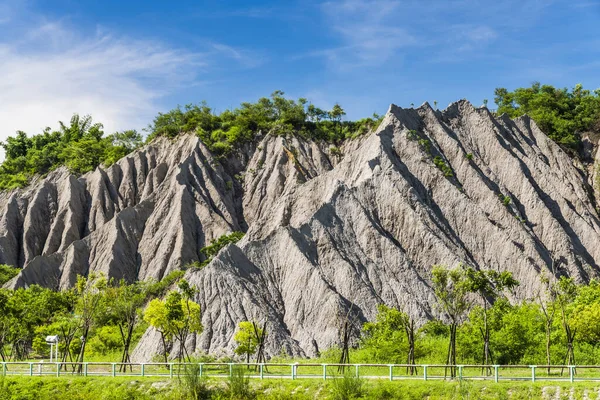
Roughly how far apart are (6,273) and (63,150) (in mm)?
30557

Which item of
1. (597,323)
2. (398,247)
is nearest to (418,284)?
(398,247)

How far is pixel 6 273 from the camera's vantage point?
254ft

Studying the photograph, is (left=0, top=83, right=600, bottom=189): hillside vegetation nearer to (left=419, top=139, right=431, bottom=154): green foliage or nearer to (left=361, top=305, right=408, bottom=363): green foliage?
(left=419, top=139, right=431, bottom=154): green foliage

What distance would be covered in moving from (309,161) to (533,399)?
62586 mm

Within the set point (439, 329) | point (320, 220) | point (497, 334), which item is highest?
point (320, 220)

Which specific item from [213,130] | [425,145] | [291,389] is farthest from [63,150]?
[291,389]

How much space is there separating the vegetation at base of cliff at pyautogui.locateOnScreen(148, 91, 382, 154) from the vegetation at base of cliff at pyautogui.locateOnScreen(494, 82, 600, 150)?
1997 centimetres

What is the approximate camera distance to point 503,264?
6669cm

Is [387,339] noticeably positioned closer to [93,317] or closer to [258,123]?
[93,317]

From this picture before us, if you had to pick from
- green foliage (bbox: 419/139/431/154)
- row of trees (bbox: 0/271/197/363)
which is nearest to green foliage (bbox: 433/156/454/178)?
green foliage (bbox: 419/139/431/154)

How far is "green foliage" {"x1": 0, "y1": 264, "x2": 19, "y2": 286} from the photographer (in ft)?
250

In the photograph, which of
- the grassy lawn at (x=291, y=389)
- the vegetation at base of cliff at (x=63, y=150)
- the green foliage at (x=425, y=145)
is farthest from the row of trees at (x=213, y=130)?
the grassy lawn at (x=291, y=389)

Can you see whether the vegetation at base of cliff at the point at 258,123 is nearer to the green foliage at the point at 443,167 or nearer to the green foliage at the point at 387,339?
the green foliage at the point at 443,167

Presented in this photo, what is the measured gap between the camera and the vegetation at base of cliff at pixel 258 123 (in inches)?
3816
